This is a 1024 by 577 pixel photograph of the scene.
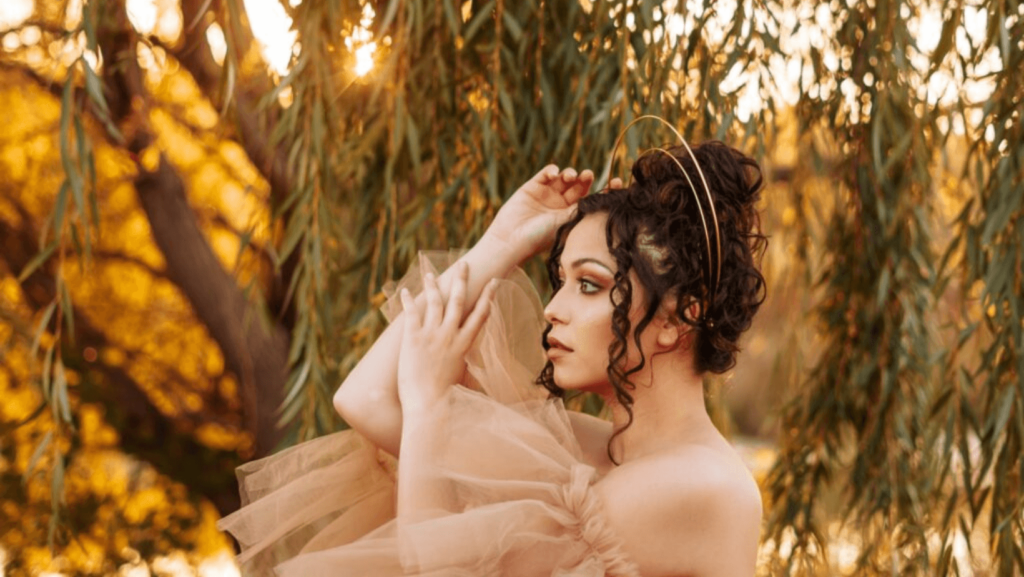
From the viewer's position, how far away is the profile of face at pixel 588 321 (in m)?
1.50

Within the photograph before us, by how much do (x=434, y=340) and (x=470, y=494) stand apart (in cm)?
25

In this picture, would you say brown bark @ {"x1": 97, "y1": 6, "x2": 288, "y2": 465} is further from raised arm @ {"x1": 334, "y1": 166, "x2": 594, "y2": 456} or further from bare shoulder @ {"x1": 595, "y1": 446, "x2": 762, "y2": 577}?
bare shoulder @ {"x1": 595, "y1": 446, "x2": 762, "y2": 577}

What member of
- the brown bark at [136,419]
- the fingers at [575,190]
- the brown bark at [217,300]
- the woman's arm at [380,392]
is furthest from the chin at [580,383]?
the brown bark at [136,419]

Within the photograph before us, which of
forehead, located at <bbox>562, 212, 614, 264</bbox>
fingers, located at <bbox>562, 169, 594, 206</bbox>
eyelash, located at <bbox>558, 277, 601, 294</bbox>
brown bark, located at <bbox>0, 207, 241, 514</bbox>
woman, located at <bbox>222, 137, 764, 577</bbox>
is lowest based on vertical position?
brown bark, located at <bbox>0, 207, 241, 514</bbox>

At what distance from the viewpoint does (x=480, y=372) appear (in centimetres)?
161

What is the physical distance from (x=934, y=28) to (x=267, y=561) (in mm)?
2024

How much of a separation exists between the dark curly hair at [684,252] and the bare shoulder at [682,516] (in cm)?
12

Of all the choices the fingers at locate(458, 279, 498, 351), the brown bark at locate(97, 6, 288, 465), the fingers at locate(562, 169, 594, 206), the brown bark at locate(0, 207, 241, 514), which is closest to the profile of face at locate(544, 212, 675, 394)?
the fingers at locate(458, 279, 498, 351)

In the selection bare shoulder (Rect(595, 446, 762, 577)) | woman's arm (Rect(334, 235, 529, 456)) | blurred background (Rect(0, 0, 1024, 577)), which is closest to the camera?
bare shoulder (Rect(595, 446, 762, 577))

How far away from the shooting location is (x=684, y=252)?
1480 mm

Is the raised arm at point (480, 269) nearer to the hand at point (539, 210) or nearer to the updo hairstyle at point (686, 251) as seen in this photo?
the hand at point (539, 210)

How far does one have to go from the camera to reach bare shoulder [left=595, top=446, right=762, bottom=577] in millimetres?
1405

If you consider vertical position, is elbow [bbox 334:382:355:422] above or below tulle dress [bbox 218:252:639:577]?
above

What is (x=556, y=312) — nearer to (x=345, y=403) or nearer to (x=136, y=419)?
(x=345, y=403)
